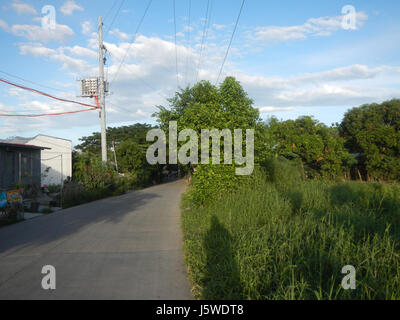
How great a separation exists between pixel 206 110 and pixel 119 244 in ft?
14.8

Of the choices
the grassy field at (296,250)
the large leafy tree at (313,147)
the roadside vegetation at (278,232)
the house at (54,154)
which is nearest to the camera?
the grassy field at (296,250)

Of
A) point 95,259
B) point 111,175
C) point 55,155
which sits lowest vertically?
point 95,259

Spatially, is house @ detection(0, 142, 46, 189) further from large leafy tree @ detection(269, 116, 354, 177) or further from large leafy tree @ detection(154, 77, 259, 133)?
large leafy tree @ detection(269, 116, 354, 177)

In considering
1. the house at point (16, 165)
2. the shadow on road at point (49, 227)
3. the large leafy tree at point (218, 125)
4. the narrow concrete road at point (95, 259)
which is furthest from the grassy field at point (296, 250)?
the house at point (16, 165)

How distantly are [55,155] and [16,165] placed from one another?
11037 millimetres

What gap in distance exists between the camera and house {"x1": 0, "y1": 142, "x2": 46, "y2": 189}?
48.2 feet

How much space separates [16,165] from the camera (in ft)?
52.5

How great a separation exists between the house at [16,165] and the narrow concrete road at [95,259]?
7767 mm

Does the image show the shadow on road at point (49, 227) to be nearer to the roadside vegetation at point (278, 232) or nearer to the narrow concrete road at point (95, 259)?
the narrow concrete road at point (95, 259)

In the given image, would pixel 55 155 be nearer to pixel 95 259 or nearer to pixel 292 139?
pixel 292 139

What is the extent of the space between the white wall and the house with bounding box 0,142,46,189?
25.3 ft

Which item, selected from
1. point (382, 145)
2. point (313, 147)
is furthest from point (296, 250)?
point (382, 145)

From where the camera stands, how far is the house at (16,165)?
14680 millimetres

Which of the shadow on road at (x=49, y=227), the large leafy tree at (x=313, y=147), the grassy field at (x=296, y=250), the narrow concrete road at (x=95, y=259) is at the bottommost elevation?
the shadow on road at (x=49, y=227)
